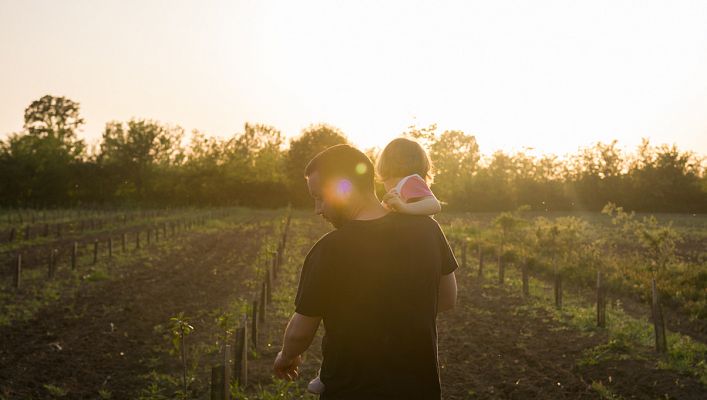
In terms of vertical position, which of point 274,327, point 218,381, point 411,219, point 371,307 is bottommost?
point 274,327

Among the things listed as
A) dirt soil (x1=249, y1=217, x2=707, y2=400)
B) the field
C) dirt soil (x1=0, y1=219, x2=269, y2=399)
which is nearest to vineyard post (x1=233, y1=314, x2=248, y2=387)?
the field

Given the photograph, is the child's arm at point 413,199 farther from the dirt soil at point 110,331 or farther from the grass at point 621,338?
the grass at point 621,338

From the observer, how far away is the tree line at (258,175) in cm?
5947

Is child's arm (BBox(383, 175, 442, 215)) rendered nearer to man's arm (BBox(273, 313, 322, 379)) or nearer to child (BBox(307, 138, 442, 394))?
child (BBox(307, 138, 442, 394))

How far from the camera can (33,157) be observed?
62594 mm

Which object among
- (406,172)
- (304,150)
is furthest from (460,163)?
(406,172)

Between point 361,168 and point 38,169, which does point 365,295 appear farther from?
point 38,169

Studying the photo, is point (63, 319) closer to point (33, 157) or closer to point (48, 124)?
point (33, 157)

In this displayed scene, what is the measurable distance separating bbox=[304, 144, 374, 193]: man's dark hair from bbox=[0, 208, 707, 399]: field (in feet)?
9.77

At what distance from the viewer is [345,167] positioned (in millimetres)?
2594

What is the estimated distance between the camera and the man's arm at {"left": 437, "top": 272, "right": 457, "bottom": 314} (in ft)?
9.36

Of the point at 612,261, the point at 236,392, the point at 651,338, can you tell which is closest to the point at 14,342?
the point at 236,392

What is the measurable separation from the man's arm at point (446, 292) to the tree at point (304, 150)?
5581 cm

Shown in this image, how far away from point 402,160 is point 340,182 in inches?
16.8
